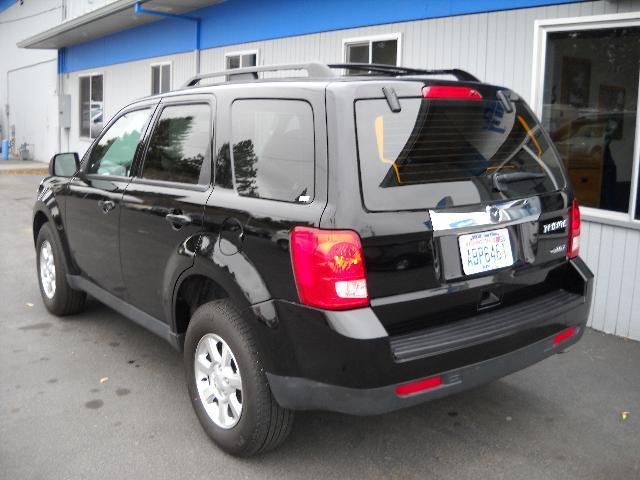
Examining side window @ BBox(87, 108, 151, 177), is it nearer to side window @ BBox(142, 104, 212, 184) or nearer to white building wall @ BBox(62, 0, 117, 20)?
side window @ BBox(142, 104, 212, 184)

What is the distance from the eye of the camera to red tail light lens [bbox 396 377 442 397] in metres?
2.80

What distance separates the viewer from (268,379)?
118 inches

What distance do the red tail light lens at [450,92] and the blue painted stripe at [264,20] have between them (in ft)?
9.90

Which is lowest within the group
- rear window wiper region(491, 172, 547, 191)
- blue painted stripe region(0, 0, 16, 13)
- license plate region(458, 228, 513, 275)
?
license plate region(458, 228, 513, 275)

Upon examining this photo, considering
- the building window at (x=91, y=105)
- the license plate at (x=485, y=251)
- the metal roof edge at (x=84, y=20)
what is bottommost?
the license plate at (x=485, y=251)

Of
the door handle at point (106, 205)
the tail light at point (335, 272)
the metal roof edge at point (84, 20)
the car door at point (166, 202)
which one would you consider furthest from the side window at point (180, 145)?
the metal roof edge at point (84, 20)

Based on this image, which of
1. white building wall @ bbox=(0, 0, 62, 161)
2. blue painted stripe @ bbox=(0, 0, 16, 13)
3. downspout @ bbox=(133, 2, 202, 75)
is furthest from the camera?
blue painted stripe @ bbox=(0, 0, 16, 13)

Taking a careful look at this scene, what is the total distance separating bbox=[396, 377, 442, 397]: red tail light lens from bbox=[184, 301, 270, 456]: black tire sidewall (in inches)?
25.1

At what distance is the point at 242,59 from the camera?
1071cm

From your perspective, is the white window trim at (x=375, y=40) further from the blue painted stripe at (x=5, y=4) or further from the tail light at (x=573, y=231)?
the blue painted stripe at (x=5, y=4)

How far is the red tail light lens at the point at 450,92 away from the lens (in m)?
3.09

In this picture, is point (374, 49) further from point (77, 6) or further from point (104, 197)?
point (77, 6)

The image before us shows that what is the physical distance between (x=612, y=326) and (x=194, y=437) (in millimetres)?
3621

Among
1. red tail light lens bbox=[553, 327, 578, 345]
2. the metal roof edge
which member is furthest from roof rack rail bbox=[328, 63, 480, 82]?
the metal roof edge
